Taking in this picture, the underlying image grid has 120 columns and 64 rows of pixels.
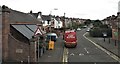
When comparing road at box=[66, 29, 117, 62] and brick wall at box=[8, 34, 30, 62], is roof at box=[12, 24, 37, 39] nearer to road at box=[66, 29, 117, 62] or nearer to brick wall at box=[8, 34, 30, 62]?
brick wall at box=[8, 34, 30, 62]

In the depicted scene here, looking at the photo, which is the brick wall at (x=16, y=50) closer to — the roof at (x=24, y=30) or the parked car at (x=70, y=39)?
the roof at (x=24, y=30)

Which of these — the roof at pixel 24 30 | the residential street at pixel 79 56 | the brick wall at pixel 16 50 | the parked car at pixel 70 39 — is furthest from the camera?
A: the parked car at pixel 70 39

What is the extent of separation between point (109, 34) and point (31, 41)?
49.5 metres

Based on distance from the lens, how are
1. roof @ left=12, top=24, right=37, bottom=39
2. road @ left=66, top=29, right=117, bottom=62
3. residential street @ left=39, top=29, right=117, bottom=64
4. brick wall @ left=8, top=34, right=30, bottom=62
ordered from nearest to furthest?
brick wall @ left=8, top=34, right=30, bottom=62, residential street @ left=39, top=29, right=117, bottom=64, road @ left=66, top=29, right=117, bottom=62, roof @ left=12, top=24, right=37, bottom=39

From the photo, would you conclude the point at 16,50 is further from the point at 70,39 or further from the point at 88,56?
the point at 70,39

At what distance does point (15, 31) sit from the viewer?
27344 millimetres

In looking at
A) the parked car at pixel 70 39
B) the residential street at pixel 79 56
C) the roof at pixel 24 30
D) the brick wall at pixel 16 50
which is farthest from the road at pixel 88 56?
the roof at pixel 24 30

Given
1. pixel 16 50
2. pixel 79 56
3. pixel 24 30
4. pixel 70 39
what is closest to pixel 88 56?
pixel 79 56

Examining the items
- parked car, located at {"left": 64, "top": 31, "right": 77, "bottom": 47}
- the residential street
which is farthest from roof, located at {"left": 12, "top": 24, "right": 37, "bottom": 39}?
parked car, located at {"left": 64, "top": 31, "right": 77, "bottom": 47}

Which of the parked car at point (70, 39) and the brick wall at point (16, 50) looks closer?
the brick wall at point (16, 50)

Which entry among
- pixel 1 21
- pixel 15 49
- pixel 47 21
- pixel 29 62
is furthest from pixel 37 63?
pixel 47 21

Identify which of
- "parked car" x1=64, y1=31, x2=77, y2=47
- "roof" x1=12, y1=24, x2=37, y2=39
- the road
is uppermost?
"roof" x1=12, y1=24, x2=37, y2=39

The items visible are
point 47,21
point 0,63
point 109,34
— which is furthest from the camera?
point 47,21

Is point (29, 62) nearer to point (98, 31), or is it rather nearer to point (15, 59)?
point (15, 59)
